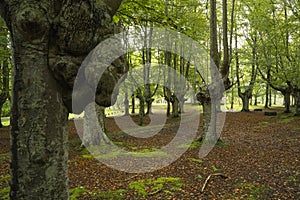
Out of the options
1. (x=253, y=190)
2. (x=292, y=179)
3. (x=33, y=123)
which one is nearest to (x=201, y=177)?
(x=253, y=190)

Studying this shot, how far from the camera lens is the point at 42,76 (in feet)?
8.17

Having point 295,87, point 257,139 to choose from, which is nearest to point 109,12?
point 257,139

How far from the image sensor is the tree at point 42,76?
8.07 ft

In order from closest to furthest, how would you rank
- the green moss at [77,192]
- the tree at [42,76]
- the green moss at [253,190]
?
1. the tree at [42,76]
2. the green moss at [77,192]
3. the green moss at [253,190]

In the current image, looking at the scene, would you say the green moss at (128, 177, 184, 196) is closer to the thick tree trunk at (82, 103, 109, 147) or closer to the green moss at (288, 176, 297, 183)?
the green moss at (288, 176, 297, 183)

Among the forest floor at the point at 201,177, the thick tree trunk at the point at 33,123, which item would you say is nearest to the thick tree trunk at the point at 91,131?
the forest floor at the point at 201,177

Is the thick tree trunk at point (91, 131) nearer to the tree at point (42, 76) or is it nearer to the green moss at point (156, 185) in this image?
the green moss at point (156, 185)

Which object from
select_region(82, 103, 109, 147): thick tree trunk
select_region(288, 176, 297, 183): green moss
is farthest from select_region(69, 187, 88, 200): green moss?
select_region(288, 176, 297, 183): green moss

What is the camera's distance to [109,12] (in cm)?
282

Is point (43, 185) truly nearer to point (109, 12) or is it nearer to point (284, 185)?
point (109, 12)

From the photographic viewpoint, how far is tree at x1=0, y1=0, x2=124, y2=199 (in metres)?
2.46

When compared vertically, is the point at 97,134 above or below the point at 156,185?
above

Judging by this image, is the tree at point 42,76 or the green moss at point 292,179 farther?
the green moss at point 292,179

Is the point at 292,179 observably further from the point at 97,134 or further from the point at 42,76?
the point at 97,134
